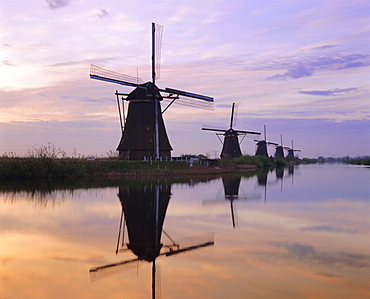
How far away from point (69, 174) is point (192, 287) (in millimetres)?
22581

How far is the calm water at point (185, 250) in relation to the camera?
589 centimetres

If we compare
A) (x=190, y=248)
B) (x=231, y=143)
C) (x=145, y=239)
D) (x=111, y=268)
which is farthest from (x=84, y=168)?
(x=231, y=143)

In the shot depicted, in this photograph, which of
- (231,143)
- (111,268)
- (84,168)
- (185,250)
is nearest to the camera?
(111,268)

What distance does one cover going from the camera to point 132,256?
24.9 feet

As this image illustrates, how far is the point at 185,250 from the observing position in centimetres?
808

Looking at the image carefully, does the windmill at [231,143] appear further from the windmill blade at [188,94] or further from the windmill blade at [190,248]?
the windmill blade at [190,248]

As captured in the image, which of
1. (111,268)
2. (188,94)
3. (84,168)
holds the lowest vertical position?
(111,268)

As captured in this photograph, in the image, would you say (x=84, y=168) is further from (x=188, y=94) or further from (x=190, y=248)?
(x=190, y=248)

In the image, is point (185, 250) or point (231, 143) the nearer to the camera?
point (185, 250)

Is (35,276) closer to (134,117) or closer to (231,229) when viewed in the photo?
(231,229)

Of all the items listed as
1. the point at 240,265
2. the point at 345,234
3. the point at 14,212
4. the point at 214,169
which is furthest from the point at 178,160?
the point at 240,265

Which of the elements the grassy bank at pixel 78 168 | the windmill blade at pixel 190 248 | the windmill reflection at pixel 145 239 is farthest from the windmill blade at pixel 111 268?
the grassy bank at pixel 78 168

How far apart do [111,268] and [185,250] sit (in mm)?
1770

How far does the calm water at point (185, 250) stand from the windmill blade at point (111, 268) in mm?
17
